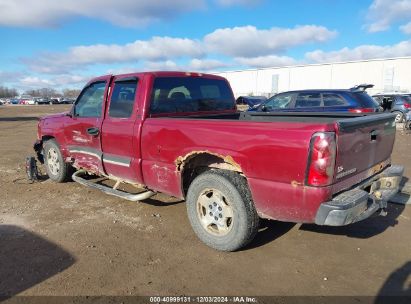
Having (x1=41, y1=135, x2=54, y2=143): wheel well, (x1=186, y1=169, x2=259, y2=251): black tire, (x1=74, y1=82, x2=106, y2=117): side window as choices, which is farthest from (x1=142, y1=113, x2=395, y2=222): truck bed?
(x1=41, y1=135, x2=54, y2=143): wheel well

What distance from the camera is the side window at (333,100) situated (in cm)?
1041

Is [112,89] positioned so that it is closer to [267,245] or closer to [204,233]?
[204,233]

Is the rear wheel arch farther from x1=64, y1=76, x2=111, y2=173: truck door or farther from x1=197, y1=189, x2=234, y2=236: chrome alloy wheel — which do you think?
x1=64, y1=76, x2=111, y2=173: truck door

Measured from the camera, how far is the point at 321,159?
Answer: 3.19 metres

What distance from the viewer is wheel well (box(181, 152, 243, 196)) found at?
3893 millimetres

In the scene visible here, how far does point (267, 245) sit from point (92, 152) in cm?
291

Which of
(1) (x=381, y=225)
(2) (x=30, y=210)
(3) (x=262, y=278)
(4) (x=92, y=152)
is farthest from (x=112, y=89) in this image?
(1) (x=381, y=225)

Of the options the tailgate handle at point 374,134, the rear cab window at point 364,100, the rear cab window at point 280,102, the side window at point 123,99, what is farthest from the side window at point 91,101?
the rear cab window at point 364,100

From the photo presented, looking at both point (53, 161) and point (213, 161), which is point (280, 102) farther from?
point (213, 161)

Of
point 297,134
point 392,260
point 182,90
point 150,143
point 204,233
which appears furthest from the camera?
point 182,90

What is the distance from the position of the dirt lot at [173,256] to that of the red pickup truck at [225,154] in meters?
0.39

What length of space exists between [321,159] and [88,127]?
367 centimetres

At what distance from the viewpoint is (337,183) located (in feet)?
11.2

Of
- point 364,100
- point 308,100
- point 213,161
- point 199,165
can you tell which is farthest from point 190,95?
point 364,100
